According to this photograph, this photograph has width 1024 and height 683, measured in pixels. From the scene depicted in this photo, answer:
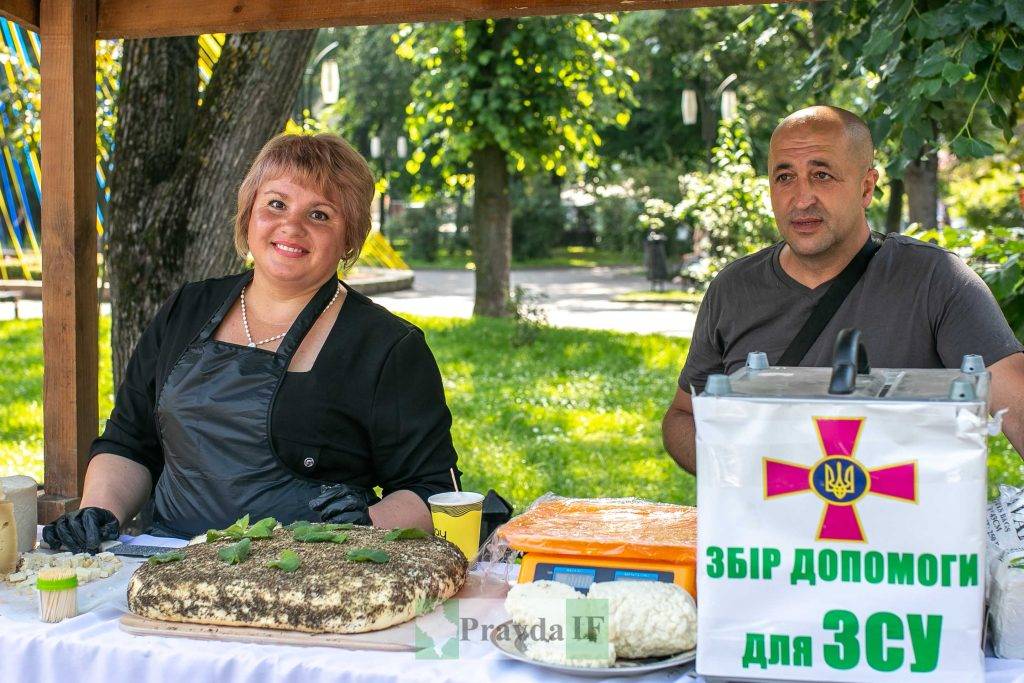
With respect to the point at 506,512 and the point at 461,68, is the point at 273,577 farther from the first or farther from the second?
the point at 461,68

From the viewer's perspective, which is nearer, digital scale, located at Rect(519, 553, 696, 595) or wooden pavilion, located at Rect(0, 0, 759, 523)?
digital scale, located at Rect(519, 553, 696, 595)

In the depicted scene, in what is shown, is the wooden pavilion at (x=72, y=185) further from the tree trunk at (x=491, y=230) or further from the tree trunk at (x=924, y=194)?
the tree trunk at (x=491, y=230)

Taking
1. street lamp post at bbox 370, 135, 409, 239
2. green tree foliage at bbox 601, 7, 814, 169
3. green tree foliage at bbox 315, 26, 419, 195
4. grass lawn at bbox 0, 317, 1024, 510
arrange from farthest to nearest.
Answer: green tree foliage at bbox 315, 26, 419, 195, street lamp post at bbox 370, 135, 409, 239, green tree foliage at bbox 601, 7, 814, 169, grass lawn at bbox 0, 317, 1024, 510

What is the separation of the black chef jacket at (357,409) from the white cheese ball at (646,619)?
41.1 inches

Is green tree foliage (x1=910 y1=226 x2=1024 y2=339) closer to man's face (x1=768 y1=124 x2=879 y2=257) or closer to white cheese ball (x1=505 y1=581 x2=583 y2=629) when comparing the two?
man's face (x1=768 y1=124 x2=879 y2=257)

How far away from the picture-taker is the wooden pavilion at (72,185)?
3090mm

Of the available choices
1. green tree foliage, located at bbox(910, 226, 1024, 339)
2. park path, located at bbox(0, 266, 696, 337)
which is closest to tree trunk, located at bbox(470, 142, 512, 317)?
park path, located at bbox(0, 266, 696, 337)

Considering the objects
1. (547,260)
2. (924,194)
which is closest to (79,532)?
(924,194)

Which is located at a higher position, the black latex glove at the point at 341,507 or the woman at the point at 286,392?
the woman at the point at 286,392

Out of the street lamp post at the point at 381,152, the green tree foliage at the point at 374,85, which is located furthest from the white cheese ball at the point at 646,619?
the green tree foliage at the point at 374,85

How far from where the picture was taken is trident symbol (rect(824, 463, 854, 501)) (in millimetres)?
1445

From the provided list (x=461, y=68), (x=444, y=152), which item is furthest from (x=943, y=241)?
(x=444, y=152)

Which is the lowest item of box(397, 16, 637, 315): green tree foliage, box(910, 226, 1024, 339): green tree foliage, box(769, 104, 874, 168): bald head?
box(910, 226, 1024, 339): green tree foliage

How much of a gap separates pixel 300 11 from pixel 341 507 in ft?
4.98
